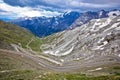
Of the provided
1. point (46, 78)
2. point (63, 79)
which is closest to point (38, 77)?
point (46, 78)

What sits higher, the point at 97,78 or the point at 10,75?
the point at 10,75

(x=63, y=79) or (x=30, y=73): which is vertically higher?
(x=30, y=73)

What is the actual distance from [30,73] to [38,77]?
15.5 metres

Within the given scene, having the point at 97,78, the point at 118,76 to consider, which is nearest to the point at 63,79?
the point at 97,78

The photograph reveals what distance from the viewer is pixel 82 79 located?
176125 mm

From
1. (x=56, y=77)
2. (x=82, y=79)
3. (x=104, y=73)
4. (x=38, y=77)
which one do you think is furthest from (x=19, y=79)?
(x=104, y=73)

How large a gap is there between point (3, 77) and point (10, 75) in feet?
19.0

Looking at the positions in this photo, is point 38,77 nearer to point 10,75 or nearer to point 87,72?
point 10,75

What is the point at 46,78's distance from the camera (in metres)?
178

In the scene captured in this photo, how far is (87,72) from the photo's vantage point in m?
199

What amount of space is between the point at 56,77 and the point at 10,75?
35.6m

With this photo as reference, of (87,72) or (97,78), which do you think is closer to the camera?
(97,78)

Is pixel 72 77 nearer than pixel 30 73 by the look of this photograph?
Yes

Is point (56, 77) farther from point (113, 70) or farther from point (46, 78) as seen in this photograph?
Result: point (113, 70)
